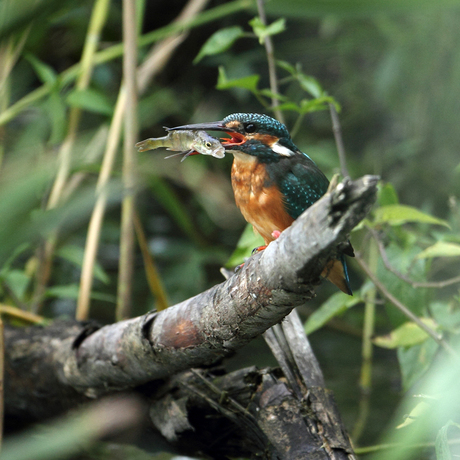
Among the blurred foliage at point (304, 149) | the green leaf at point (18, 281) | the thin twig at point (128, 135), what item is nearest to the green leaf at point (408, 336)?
the blurred foliage at point (304, 149)

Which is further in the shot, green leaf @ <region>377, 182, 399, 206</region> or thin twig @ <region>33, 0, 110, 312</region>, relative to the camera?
thin twig @ <region>33, 0, 110, 312</region>

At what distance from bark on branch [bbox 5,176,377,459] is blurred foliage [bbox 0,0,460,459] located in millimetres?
299

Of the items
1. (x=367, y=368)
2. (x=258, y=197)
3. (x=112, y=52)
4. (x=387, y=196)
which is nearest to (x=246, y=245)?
(x=258, y=197)

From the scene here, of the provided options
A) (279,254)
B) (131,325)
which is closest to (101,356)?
(131,325)

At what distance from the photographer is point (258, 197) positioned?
136 centimetres

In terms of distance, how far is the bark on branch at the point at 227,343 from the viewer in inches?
31.1

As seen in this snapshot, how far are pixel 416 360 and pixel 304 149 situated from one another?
1.32m

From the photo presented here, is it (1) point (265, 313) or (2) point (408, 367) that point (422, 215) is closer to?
(2) point (408, 367)

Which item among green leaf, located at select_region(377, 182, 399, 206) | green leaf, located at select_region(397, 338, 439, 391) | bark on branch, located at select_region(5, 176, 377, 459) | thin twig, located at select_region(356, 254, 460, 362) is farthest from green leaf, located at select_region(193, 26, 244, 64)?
green leaf, located at select_region(397, 338, 439, 391)

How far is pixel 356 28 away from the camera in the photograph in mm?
3693

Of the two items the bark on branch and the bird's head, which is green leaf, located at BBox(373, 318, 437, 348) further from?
the bird's head

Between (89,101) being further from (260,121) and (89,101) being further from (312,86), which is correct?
(260,121)

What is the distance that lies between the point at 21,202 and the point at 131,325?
1090mm

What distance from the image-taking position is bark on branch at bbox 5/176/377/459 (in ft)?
2.59
